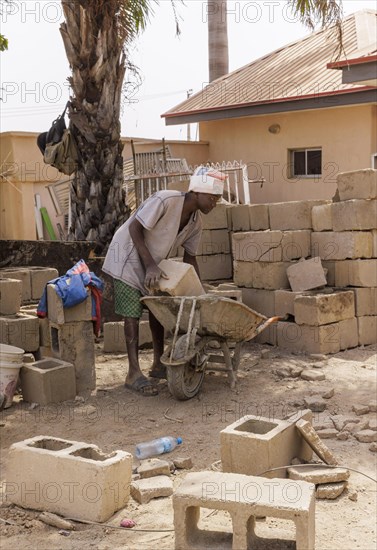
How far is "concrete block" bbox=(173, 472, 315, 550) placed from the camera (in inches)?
126

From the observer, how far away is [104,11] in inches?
380

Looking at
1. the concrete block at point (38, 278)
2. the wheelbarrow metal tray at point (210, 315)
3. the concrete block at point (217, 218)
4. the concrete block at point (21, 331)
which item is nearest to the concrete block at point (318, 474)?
the wheelbarrow metal tray at point (210, 315)

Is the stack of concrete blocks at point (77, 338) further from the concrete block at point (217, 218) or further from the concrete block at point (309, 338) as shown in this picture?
the concrete block at point (217, 218)

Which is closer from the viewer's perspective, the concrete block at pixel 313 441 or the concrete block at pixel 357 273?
the concrete block at pixel 313 441

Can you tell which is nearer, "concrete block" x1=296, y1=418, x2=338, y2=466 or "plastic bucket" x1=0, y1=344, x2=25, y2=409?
"concrete block" x1=296, y1=418, x2=338, y2=466

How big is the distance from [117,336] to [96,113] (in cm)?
353

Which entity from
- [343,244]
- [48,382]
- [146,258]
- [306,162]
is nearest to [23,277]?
[48,382]

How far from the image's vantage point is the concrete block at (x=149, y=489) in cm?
418

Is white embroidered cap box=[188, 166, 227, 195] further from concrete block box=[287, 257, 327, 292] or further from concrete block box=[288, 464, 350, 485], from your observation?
concrete block box=[288, 464, 350, 485]

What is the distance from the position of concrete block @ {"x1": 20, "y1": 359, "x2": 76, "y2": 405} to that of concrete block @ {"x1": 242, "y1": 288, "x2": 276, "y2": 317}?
2.86 meters

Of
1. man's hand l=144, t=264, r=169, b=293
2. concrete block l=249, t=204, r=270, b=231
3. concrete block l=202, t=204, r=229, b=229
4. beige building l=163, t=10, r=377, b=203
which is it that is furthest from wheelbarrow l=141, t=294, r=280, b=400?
beige building l=163, t=10, r=377, b=203

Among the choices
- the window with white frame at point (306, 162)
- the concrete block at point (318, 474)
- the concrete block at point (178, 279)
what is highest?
the window with white frame at point (306, 162)

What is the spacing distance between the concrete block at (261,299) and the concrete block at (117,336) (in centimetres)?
135

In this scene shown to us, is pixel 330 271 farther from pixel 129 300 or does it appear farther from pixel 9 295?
pixel 9 295
